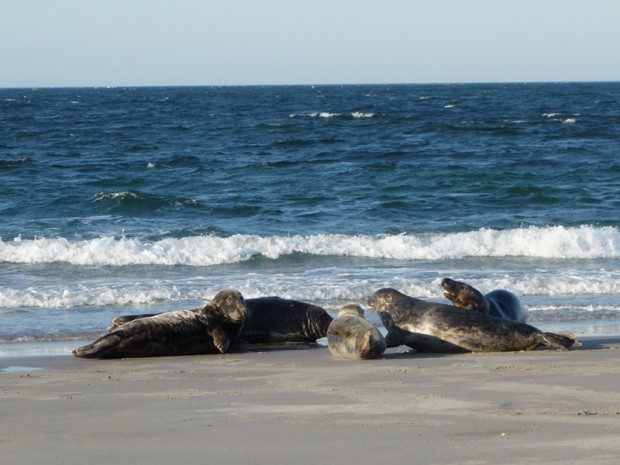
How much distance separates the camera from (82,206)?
829 inches

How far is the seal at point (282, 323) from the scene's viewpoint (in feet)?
31.1

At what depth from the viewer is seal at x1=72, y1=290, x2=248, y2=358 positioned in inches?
336

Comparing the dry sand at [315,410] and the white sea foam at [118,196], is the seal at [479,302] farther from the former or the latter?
the white sea foam at [118,196]

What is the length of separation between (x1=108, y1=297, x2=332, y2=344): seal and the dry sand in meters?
0.99

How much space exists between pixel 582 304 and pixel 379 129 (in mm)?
27563

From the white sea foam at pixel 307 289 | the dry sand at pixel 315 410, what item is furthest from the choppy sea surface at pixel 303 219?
the dry sand at pixel 315 410

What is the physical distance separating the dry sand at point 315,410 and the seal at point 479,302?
994mm

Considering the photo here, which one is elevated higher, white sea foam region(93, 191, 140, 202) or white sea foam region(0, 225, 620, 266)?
white sea foam region(93, 191, 140, 202)

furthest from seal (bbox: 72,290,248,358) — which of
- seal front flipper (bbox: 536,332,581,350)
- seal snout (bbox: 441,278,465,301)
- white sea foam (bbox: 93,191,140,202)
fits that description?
white sea foam (bbox: 93,191,140,202)

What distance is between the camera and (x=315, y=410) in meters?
6.00

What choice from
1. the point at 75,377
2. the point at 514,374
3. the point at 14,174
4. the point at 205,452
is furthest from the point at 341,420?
the point at 14,174

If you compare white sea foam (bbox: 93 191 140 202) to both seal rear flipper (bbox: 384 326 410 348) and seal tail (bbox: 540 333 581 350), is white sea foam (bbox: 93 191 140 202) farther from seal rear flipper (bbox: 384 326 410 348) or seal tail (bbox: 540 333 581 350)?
seal tail (bbox: 540 333 581 350)

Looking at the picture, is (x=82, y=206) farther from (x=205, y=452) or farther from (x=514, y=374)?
(x=205, y=452)

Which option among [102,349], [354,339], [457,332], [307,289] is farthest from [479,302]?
[307,289]
